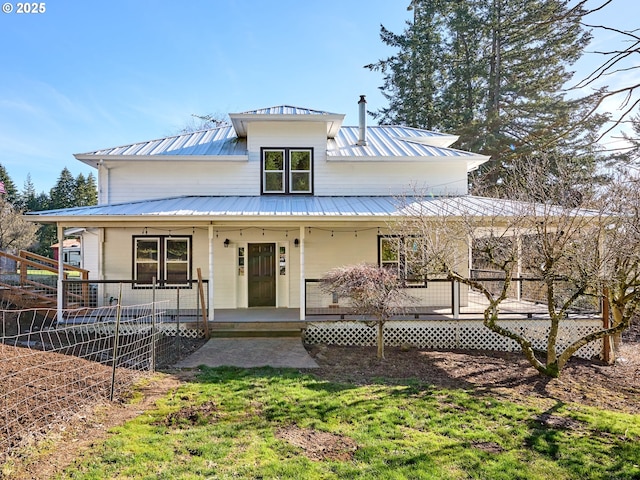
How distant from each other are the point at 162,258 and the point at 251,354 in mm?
5503

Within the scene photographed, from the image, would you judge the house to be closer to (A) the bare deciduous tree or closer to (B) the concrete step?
(B) the concrete step

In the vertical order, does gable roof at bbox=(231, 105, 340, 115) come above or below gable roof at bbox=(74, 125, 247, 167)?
above

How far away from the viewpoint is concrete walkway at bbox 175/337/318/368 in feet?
25.1

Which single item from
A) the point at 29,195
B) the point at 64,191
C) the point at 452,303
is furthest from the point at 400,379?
the point at 29,195

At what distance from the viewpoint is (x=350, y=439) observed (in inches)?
179

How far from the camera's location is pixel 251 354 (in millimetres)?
8320

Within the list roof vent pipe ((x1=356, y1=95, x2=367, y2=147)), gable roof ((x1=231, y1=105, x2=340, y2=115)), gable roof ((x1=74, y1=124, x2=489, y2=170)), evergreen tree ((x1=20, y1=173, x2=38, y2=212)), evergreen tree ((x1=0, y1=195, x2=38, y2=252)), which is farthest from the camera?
evergreen tree ((x1=20, y1=173, x2=38, y2=212))

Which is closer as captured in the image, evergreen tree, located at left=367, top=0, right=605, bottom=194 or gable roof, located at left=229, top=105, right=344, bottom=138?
gable roof, located at left=229, top=105, right=344, bottom=138

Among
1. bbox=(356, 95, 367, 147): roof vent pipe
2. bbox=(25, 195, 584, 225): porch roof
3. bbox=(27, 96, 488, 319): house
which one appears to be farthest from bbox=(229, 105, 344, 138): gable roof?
bbox=(25, 195, 584, 225): porch roof

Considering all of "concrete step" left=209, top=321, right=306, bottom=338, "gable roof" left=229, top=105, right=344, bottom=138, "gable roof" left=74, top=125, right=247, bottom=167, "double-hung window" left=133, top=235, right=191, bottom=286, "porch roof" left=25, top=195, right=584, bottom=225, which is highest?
"gable roof" left=229, top=105, right=344, bottom=138

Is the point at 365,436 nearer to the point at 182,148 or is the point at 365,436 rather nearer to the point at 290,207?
the point at 290,207

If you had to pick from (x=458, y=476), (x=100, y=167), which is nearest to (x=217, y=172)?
(x=100, y=167)

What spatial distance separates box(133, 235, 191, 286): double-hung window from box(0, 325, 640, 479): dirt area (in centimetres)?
541

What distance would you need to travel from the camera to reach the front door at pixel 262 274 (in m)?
12.3
